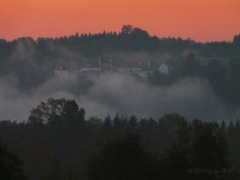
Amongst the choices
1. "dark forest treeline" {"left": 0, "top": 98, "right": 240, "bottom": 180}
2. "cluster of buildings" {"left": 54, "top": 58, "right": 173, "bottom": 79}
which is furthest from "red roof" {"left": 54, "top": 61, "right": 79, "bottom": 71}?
"dark forest treeline" {"left": 0, "top": 98, "right": 240, "bottom": 180}

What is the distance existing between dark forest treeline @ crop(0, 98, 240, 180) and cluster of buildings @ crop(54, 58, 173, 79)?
77.4 metres

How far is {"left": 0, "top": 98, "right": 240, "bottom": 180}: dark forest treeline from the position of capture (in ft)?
123

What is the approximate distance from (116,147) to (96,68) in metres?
127

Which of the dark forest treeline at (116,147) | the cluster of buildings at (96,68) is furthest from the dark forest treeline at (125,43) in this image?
the dark forest treeline at (116,147)

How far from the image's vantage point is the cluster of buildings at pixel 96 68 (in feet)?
530

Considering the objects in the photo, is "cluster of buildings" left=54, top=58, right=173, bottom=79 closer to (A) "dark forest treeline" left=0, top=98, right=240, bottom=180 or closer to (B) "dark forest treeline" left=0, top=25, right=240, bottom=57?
(B) "dark forest treeline" left=0, top=25, right=240, bottom=57

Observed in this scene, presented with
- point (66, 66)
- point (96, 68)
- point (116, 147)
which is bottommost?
point (96, 68)

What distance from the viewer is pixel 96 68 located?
16575 centimetres

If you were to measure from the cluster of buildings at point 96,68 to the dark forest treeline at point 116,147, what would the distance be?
3047 inches

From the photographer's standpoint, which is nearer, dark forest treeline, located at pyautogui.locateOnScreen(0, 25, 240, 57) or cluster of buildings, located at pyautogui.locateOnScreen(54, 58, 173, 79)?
cluster of buildings, located at pyautogui.locateOnScreen(54, 58, 173, 79)

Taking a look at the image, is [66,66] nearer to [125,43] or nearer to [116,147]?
[125,43]

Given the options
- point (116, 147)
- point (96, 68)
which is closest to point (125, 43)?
point (96, 68)

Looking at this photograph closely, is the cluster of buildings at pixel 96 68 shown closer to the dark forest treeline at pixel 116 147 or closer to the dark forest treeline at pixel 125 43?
the dark forest treeline at pixel 125 43

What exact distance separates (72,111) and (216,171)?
37962 millimetres
